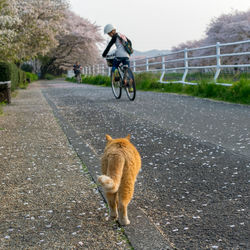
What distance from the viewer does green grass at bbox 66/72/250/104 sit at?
9180mm

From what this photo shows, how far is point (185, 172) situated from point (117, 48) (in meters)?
6.92

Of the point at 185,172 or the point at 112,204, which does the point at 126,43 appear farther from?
the point at 112,204

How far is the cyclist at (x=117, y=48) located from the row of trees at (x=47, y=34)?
7092 millimetres

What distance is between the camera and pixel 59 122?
7176 millimetres

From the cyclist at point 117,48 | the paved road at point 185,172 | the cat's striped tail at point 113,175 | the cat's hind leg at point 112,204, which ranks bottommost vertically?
the paved road at point 185,172

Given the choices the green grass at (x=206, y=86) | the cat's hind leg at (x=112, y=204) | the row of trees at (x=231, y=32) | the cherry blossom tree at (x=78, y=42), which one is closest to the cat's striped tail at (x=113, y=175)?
the cat's hind leg at (x=112, y=204)

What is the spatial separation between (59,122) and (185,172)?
4058 millimetres

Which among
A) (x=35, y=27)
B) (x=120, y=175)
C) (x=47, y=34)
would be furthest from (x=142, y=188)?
(x=47, y=34)

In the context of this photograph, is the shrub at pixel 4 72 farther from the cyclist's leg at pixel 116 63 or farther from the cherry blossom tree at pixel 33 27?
the cherry blossom tree at pixel 33 27

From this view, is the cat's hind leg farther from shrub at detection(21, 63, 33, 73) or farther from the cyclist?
shrub at detection(21, 63, 33, 73)

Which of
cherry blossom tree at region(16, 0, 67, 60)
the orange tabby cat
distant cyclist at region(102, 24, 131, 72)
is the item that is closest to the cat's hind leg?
the orange tabby cat

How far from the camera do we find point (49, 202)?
2.91 metres

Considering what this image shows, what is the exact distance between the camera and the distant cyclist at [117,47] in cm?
971

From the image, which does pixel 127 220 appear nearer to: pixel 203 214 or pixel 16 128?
pixel 203 214
